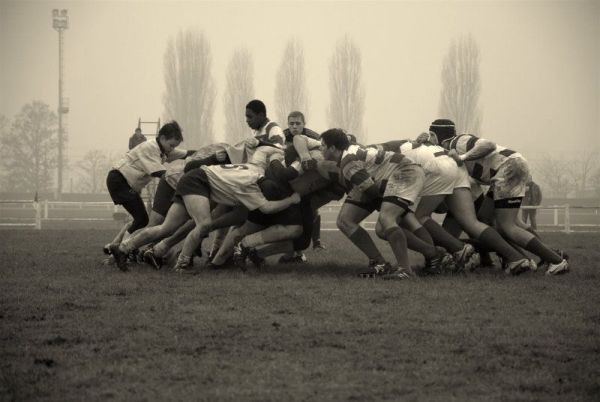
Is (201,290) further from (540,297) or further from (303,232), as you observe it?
(540,297)

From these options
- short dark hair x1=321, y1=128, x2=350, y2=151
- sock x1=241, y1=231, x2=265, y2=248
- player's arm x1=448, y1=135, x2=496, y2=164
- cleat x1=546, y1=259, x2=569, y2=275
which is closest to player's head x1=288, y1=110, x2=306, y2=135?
sock x1=241, y1=231, x2=265, y2=248

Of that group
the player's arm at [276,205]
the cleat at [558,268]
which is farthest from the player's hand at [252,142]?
the cleat at [558,268]

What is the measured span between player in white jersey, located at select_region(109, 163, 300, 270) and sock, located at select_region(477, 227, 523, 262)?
7.73ft

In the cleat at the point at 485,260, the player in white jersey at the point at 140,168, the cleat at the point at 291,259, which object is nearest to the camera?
the player in white jersey at the point at 140,168

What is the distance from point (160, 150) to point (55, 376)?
7.19m

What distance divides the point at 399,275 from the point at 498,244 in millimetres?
1379

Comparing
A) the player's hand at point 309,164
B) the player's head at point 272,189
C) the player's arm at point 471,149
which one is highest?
the player's arm at point 471,149

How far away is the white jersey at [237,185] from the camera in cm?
1238

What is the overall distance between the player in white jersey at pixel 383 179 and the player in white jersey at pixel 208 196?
0.94 m

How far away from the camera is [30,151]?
70688 mm

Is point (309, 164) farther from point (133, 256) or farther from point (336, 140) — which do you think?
point (133, 256)

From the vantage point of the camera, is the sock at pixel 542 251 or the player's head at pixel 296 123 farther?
the player's head at pixel 296 123

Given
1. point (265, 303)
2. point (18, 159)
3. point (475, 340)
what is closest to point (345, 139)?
point (265, 303)

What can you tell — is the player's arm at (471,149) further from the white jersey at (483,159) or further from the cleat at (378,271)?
the cleat at (378,271)
